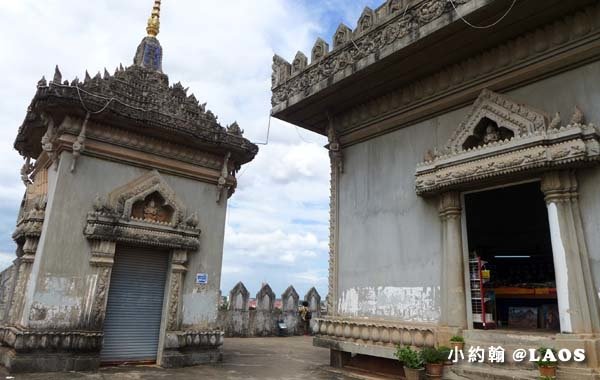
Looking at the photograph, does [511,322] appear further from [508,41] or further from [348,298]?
[508,41]

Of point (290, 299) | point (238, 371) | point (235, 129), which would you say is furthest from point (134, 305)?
point (290, 299)

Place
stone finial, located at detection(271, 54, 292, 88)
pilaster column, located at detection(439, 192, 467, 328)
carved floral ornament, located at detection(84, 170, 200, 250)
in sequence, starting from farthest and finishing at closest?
stone finial, located at detection(271, 54, 292, 88) → carved floral ornament, located at detection(84, 170, 200, 250) → pilaster column, located at detection(439, 192, 467, 328)

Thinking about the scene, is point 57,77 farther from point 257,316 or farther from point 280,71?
point 257,316

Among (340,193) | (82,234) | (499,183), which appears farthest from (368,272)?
(82,234)

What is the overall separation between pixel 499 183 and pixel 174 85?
9.69 meters

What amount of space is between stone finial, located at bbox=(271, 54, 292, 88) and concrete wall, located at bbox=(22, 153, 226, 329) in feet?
13.8

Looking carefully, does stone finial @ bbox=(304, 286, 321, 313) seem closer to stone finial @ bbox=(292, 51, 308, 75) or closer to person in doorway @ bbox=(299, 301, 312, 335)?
person in doorway @ bbox=(299, 301, 312, 335)

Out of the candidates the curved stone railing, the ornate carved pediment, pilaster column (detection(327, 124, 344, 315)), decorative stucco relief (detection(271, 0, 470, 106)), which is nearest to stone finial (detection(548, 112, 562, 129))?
decorative stucco relief (detection(271, 0, 470, 106))

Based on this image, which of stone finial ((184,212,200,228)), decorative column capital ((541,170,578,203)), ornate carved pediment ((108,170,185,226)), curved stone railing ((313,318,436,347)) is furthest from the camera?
stone finial ((184,212,200,228))

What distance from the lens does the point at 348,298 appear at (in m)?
9.46

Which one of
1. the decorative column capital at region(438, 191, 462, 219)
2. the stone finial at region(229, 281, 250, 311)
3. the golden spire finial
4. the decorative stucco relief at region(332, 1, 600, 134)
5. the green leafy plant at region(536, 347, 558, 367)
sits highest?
the golden spire finial

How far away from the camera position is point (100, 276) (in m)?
10.3

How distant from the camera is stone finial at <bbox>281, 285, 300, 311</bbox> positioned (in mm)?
22016

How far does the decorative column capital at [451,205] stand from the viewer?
7.77 m
